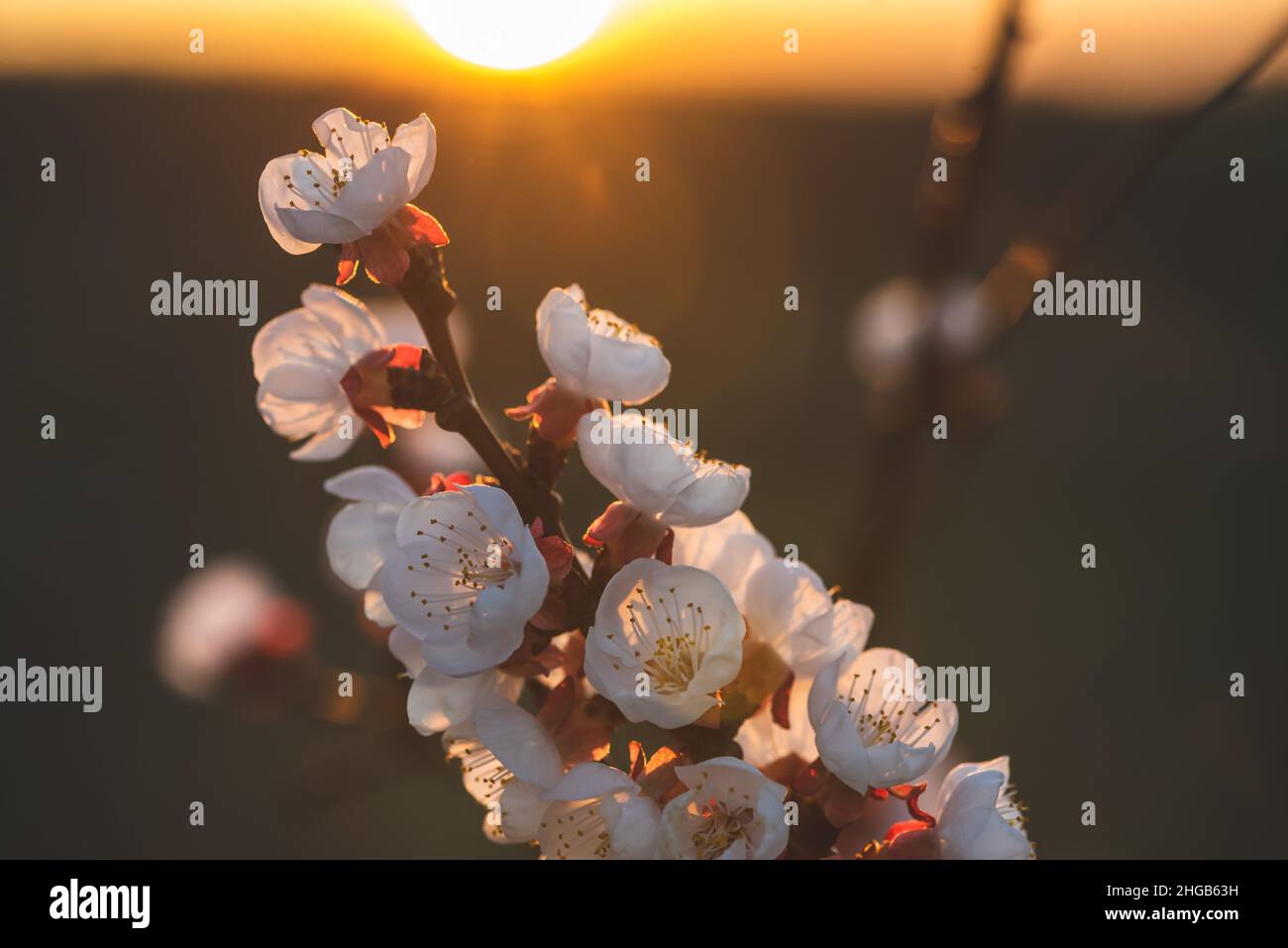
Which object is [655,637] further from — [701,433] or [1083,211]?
[701,433]

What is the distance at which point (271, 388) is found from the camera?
968 millimetres

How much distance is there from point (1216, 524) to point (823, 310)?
256 centimetres

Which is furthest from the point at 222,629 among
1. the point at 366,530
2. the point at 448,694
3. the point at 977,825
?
the point at 977,825

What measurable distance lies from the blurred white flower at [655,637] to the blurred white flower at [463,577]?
2.3 inches

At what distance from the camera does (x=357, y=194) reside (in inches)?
32.6

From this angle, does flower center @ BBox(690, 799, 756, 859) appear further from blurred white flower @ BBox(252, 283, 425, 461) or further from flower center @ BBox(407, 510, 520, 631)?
blurred white flower @ BBox(252, 283, 425, 461)

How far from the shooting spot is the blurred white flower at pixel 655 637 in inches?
31.0

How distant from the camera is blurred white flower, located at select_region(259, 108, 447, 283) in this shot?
2.75 ft

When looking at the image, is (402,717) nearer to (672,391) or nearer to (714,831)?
(714,831)

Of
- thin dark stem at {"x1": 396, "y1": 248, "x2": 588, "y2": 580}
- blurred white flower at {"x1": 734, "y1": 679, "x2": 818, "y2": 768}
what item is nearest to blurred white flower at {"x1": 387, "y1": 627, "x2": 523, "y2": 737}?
thin dark stem at {"x1": 396, "y1": 248, "x2": 588, "y2": 580}

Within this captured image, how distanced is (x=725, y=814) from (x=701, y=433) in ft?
14.7

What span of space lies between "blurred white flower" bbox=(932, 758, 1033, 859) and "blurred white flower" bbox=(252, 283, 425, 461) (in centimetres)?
59

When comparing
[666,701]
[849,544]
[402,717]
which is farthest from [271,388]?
[849,544]

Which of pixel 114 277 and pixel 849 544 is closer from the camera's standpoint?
pixel 849 544
